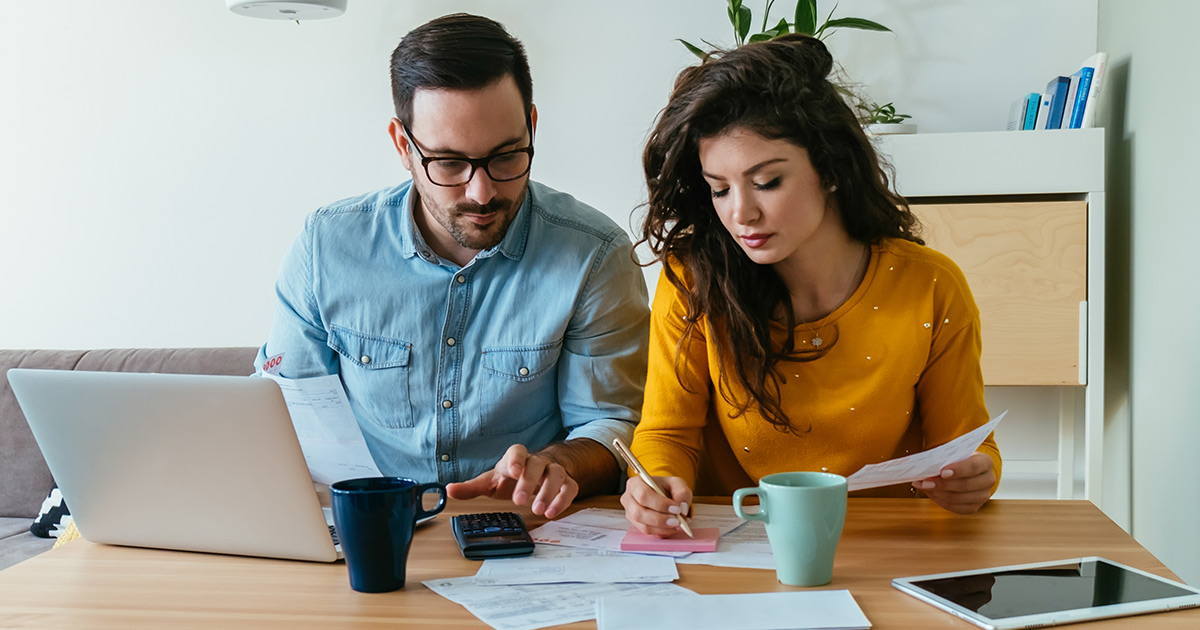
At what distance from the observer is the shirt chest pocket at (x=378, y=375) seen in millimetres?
1517

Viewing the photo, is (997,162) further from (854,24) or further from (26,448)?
(26,448)

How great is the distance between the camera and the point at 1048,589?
85 cm

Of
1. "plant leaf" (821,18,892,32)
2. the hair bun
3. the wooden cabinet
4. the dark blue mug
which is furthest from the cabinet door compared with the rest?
the dark blue mug

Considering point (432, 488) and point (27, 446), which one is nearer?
point (432, 488)

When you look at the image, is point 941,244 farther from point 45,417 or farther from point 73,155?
point 73,155

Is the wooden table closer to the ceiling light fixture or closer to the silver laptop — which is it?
the silver laptop

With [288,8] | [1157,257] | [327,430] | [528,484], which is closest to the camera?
[528,484]

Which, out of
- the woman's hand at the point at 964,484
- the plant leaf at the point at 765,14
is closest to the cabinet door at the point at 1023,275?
the plant leaf at the point at 765,14

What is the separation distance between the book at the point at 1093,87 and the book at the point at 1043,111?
0.09 metres

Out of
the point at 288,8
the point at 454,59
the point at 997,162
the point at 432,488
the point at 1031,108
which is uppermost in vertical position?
the point at 288,8

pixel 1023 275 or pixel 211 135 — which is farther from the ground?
pixel 211 135

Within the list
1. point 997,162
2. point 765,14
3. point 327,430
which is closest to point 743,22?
point 765,14

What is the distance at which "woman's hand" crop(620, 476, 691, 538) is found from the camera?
1.03m

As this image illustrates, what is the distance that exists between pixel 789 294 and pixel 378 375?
2.05 feet
